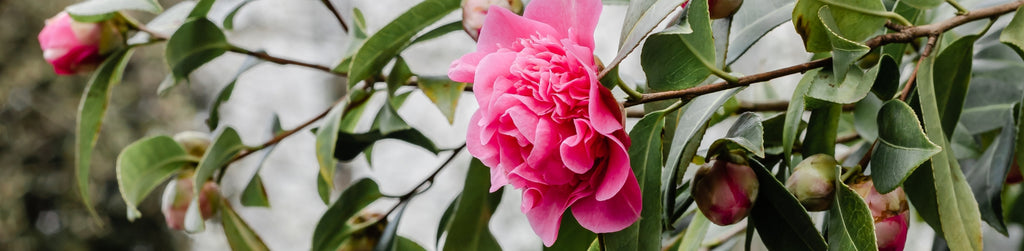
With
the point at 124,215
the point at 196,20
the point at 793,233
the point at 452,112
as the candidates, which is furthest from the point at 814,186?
the point at 124,215

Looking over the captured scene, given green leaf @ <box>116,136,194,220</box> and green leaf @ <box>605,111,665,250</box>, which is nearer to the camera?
green leaf @ <box>605,111,665,250</box>

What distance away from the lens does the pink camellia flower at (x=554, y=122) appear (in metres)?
0.28

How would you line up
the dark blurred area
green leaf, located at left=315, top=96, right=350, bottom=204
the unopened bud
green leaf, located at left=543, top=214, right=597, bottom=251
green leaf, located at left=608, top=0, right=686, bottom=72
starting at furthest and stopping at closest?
the dark blurred area < the unopened bud < green leaf, located at left=315, top=96, right=350, bottom=204 < green leaf, located at left=543, top=214, right=597, bottom=251 < green leaf, located at left=608, top=0, right=686, bottom=72

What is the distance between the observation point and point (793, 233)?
1.04 ft

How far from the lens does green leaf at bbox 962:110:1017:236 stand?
431 mm

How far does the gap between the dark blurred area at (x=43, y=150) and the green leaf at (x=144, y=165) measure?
2781 mm

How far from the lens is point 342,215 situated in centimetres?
57

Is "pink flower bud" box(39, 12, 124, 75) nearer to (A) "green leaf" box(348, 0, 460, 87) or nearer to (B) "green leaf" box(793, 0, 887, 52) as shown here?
(A) "green leaf" box(348, 0, 460, 87)

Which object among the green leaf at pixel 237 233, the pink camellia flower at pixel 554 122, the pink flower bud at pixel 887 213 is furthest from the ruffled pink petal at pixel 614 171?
the green leaf at pixel 237 233

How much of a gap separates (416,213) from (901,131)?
3735 millimetres

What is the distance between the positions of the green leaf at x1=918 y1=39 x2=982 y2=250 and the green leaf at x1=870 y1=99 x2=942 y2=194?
0.02m

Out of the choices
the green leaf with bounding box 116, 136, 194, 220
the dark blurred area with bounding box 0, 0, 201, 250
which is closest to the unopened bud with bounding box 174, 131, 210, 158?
the green leaf with bounding box 116, 136, 194, 220

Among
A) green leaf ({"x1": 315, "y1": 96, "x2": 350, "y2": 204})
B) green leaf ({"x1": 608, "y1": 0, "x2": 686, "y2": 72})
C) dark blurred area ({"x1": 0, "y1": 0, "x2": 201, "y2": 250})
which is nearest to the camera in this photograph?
green leaf ({"x1": 608, "y1": 0, "x2": 686, "y2": 72})

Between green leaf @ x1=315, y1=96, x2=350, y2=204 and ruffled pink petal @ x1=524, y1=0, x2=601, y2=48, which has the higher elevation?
ruffled pink petal @ x1=524, y1=0, x2=601, y2=48
